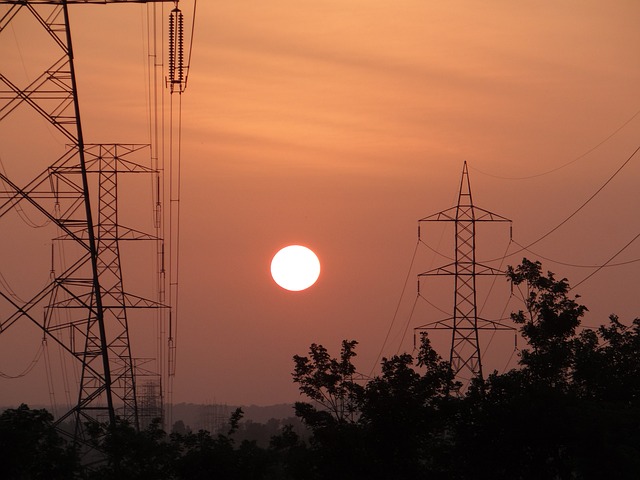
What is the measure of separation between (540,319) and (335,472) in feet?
58.1

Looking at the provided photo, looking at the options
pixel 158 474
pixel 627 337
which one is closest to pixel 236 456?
pixel 158 474

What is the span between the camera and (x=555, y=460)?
43.3 m

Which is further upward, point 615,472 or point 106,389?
point 106,389

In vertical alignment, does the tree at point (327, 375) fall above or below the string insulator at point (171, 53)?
below

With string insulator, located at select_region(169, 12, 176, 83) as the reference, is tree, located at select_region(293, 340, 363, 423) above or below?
below

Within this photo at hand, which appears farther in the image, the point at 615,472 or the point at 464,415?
the point at 464,415

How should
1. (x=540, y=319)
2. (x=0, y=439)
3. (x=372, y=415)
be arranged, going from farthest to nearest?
1. (x=540, y=319)
2. (x=372, y=415)
3. (x=0, y=439)

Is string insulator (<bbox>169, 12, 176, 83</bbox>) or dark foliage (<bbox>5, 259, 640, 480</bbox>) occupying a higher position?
string insulator (<bbox>169, 12, 176, 83</bbox>)

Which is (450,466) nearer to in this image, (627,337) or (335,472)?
(335,472)

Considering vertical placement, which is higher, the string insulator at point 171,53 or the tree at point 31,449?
the string insulator at point 171,53

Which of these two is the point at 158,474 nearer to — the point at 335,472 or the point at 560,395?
the point at 335,472

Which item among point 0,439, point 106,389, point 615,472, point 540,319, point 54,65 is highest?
point 54,65

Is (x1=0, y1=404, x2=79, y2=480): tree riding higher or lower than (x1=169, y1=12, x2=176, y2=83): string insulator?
lower

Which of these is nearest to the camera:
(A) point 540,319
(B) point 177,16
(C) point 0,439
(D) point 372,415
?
(C) point 0,439
